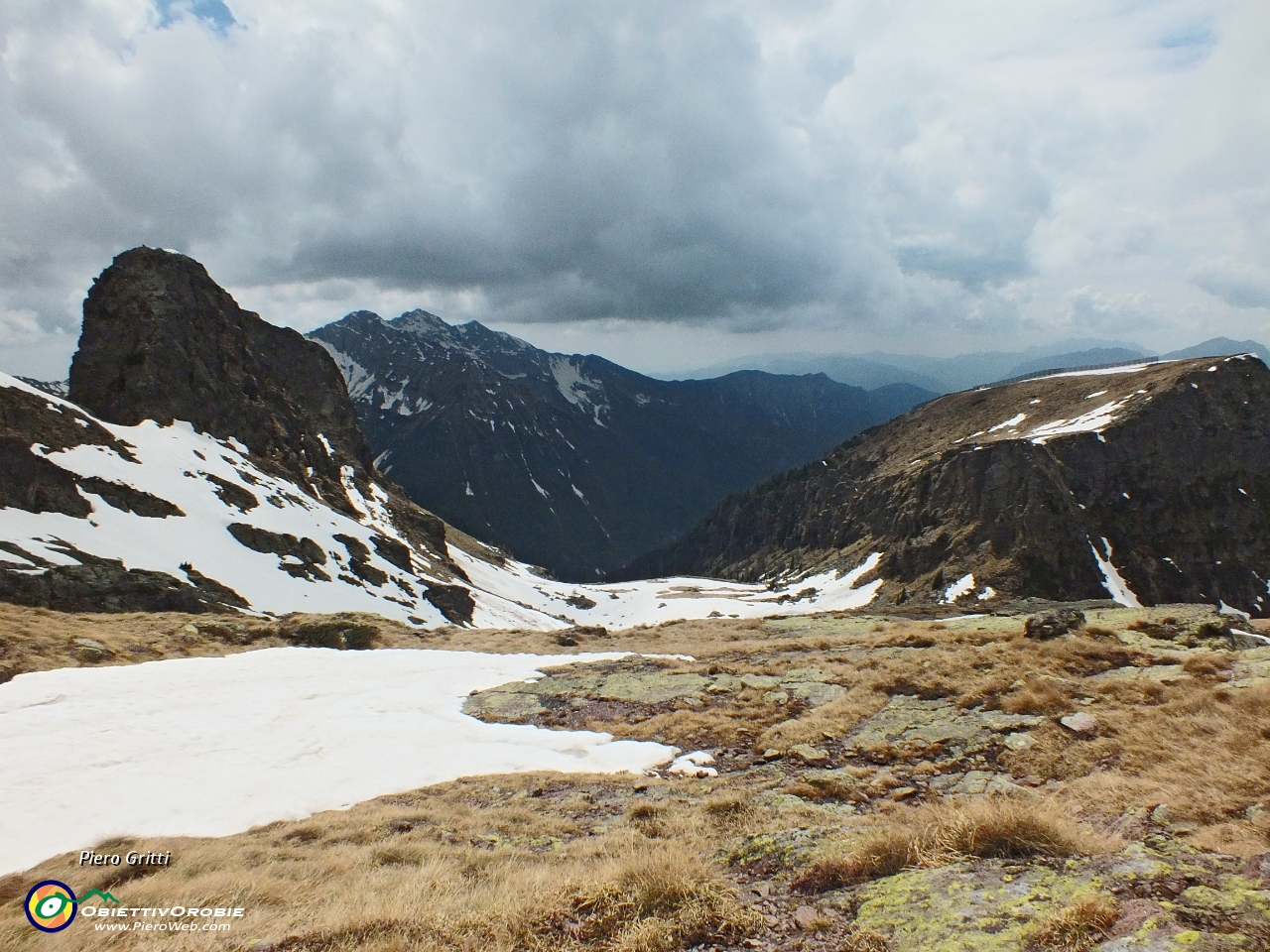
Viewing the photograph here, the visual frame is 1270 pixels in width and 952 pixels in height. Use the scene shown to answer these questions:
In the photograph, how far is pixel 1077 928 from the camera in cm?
440

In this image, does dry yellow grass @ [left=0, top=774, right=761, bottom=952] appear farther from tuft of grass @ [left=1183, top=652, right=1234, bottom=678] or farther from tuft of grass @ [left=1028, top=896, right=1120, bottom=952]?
tuft of grass @ [left=1183, top=652, right=1234, bottom=678]

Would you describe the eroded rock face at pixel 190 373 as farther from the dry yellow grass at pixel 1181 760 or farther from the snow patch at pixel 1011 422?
the snow patch at pixel 1011 422

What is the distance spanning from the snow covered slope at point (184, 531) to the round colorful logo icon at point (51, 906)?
3595 centimetres

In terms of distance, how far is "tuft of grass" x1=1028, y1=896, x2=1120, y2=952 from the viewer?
4.29 m

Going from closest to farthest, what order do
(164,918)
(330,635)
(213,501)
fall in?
(164,918) → (330,635) → (213,501)

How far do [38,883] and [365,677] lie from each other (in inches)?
514

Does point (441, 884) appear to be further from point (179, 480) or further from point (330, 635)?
point (179, 480)

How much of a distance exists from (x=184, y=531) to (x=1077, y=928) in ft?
199

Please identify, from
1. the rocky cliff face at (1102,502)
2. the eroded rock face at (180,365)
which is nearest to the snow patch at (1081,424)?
the rocky cliff face at (1102,502)

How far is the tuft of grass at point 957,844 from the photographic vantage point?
5.96 m

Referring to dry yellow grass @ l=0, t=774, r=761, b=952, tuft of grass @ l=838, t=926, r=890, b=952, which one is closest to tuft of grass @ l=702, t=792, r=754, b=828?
dry yellow grass @ l=0, t=774, r=761, b=952

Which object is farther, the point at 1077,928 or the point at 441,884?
the point at 441,884

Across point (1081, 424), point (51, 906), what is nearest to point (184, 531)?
point (51, 906)

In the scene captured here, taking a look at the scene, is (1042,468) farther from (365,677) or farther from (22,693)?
(22,693)
